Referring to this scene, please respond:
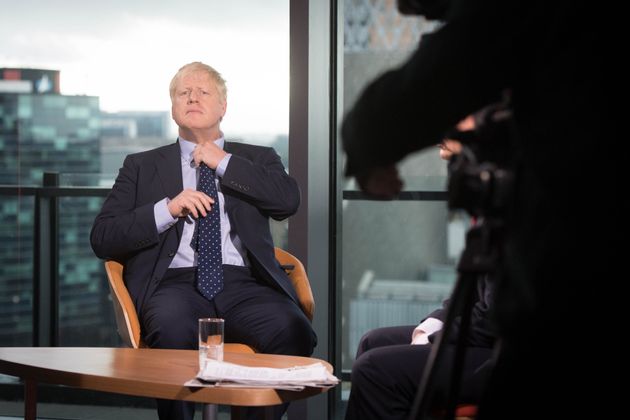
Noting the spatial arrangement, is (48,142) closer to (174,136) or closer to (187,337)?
(174,136)

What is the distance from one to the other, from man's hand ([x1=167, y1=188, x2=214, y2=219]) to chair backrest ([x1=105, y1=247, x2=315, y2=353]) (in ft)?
0.98

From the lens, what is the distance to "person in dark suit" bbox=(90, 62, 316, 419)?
3.04m

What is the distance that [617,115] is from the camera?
915 millimetres

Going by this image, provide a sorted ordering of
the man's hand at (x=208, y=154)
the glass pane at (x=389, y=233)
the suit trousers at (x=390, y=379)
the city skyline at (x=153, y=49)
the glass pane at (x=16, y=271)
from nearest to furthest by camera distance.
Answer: the suit trousers at (x=390, y=379) < the man's hand at (x=208, y=154) < the glass pane at (x=389, y=233) < the city skyline at (x=153, y=49) < the glass pane at (x=16, y=271)

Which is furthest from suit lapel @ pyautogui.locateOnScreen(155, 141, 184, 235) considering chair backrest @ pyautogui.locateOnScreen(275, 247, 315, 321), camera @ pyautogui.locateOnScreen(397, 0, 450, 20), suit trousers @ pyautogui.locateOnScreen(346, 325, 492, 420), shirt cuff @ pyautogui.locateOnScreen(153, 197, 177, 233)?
camera @ pyautogui.locateOnScreen(397, 0, 450, 20)

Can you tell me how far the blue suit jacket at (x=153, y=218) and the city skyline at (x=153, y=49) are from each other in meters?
0.57

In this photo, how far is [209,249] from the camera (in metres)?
3.21

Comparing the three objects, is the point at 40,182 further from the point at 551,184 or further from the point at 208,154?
the point at 551,184

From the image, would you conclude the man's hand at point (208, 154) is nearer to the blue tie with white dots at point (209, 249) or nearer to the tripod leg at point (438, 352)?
the blue tie with white dots at point (209, 249)

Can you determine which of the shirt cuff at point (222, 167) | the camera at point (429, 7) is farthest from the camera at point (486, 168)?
the shirt cuff at point (222, 167)

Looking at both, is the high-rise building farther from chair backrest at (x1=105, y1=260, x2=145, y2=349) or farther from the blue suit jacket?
chair backrest at (x1=105, y1=260, x2=145, y2=349)

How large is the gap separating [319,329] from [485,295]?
1.46 metres

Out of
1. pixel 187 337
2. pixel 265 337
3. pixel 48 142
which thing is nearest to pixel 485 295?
pixel 265 337

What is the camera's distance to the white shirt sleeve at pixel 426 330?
2584 mm
